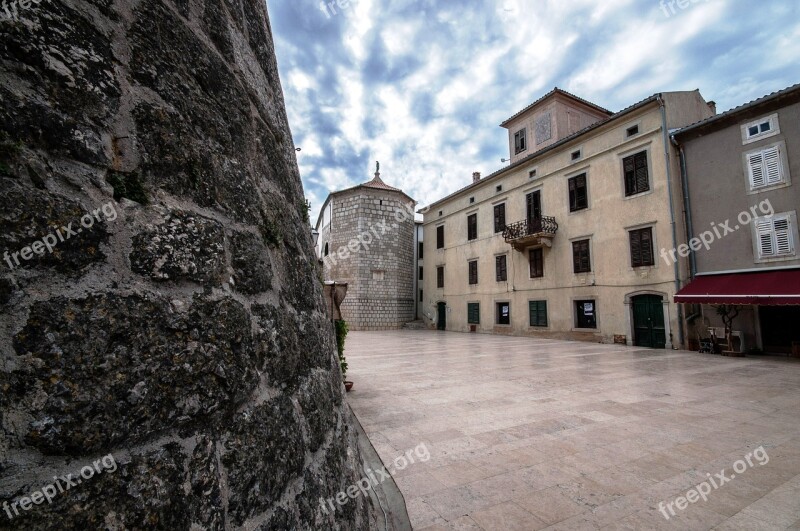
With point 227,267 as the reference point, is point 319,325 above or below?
below

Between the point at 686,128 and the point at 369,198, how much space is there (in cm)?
1759

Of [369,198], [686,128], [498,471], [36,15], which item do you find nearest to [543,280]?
[686,128]

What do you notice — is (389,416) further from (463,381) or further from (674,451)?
(674,451)

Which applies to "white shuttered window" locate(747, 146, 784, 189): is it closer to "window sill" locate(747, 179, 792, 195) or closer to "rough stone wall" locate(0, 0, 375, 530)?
"window sill" locate(747, 179, 792, 195)

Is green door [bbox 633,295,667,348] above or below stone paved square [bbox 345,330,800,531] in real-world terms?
above

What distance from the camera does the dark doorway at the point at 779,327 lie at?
1102 cm

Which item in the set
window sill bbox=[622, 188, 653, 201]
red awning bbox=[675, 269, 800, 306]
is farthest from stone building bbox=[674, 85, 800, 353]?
window sill bbox=[622, 188, 653, 201]

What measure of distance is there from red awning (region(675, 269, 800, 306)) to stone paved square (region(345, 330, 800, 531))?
117 inches

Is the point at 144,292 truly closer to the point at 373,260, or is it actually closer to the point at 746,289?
the point at 746,289

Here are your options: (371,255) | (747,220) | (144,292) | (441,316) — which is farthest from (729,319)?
(371,255)

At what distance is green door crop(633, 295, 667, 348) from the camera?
1322 cm

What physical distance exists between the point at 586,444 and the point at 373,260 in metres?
21.9

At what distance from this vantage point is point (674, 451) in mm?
3842

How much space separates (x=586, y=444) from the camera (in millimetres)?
4016
